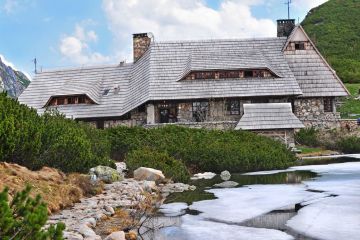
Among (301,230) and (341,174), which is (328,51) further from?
(301,230)

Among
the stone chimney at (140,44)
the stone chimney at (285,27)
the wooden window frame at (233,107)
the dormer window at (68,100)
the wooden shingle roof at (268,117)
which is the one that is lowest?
the wooden shingle roof at (268,117)

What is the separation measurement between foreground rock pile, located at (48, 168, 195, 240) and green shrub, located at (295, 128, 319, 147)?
67.1ft

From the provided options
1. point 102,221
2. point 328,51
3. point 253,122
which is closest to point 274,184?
point 102,221

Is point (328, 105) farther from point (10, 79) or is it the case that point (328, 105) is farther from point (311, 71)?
point (10, 79)

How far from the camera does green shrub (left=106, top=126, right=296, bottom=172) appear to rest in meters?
25.9

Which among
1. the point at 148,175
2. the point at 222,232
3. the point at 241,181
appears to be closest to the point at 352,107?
the point at 241,181

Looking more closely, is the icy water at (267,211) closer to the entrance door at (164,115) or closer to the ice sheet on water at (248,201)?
the ice sheet on water at (248,201)

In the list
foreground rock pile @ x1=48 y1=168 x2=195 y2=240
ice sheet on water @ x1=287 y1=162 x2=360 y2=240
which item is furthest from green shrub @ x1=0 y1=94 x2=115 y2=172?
ice sheet on water @ x1=287 y1=162 x2=360 y2=240

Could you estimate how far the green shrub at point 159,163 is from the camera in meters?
21.6

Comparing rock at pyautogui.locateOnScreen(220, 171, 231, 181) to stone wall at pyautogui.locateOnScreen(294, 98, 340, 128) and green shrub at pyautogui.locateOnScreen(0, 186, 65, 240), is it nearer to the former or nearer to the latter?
green shrub at pyautogui.locateOnScreen(0, 186, 65, 240)

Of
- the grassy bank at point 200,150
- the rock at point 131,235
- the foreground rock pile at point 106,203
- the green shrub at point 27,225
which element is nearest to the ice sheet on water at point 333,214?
the rock at point 131,235

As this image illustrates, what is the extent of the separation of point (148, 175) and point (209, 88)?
20643 millimetres

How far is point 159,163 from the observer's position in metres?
22.5

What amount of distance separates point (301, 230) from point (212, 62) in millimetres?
31600
